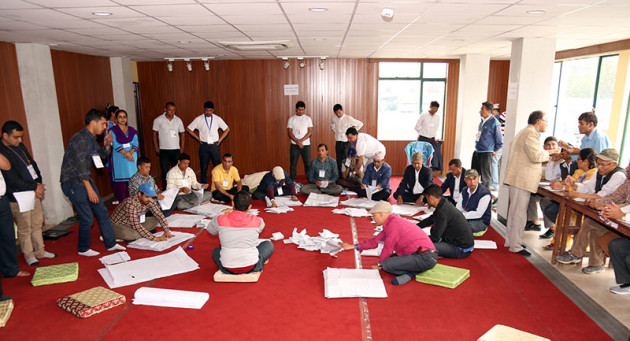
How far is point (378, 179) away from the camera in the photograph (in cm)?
706

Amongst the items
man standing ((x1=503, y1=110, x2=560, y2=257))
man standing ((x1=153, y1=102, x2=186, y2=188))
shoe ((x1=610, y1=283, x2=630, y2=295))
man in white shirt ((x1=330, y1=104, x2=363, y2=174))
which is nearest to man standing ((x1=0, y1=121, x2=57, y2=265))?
man standing ((x1=153, y1=102, x2=186, y2=188))

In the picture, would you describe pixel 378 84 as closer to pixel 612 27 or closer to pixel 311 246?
pixel 612 27

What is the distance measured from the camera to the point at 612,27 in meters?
5.11

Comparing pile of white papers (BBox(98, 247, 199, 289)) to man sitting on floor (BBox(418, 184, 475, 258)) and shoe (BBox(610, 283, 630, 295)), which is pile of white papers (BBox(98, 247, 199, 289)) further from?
shoe (BBox(610, 283, 630, 295))

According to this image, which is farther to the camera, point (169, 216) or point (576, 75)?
point (576, 75)

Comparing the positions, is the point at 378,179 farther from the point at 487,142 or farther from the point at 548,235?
the point at 548,235

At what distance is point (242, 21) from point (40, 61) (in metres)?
3.61

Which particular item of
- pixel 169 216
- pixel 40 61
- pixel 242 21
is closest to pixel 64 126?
pixel 40 61

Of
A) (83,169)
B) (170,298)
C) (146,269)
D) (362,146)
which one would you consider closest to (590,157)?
(362,146)

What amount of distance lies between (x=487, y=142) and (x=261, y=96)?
5.25 m

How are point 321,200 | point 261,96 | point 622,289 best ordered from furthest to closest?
point 261,96 → point 321,200 → point 622,289

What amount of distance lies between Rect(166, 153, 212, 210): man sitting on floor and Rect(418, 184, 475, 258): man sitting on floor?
3.86 meters

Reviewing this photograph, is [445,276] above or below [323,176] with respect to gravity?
below

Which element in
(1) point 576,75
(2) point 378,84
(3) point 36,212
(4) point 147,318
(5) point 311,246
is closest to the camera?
(4) point 147,318
